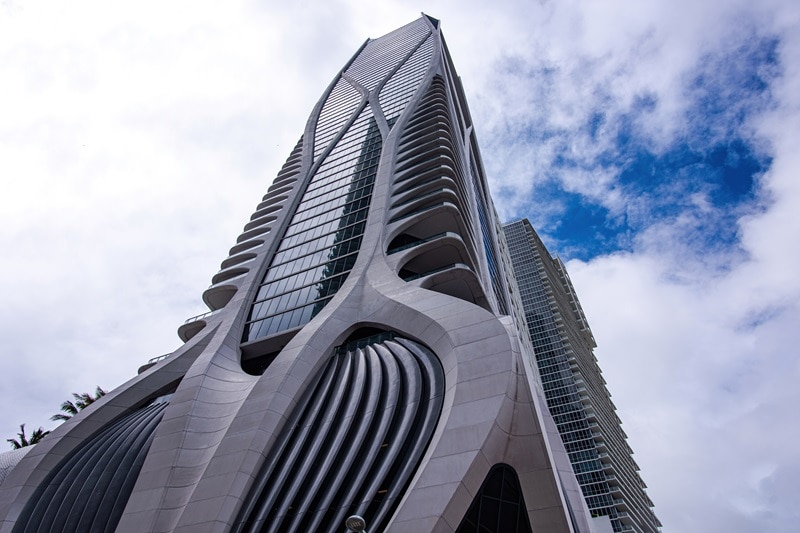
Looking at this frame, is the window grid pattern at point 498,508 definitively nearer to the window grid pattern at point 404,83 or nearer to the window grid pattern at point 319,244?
the window grid pattern at point 319,244

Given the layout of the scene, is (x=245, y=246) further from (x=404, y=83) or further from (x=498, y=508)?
(x=498, y=508)

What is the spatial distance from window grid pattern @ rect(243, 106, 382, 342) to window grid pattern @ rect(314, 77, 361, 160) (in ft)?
25.6

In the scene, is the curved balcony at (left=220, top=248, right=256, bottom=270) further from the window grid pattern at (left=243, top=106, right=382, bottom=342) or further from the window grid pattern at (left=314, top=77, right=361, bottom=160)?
the window grid pattern at (left=314, top=77, right=361, bottom=160)

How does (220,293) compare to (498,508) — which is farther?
(220,293)

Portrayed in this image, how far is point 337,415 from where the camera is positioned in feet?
82.3

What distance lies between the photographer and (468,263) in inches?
1583

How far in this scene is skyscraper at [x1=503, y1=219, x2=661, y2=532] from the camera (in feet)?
265

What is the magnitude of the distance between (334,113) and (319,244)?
128ft

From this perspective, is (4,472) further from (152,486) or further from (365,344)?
(365,344)

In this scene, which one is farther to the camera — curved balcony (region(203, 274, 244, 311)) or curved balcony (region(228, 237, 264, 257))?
curved balcony (region(228, 237, 264, 257))

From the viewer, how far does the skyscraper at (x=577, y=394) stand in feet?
265

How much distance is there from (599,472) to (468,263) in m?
57.6

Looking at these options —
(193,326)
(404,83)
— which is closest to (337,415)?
(193,326)

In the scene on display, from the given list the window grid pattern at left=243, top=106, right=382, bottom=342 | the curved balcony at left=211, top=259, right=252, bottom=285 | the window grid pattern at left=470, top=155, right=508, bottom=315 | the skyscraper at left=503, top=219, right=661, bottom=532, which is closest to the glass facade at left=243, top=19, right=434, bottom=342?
the window grid pattern at left=243, top=106, right=382, bottom=342
